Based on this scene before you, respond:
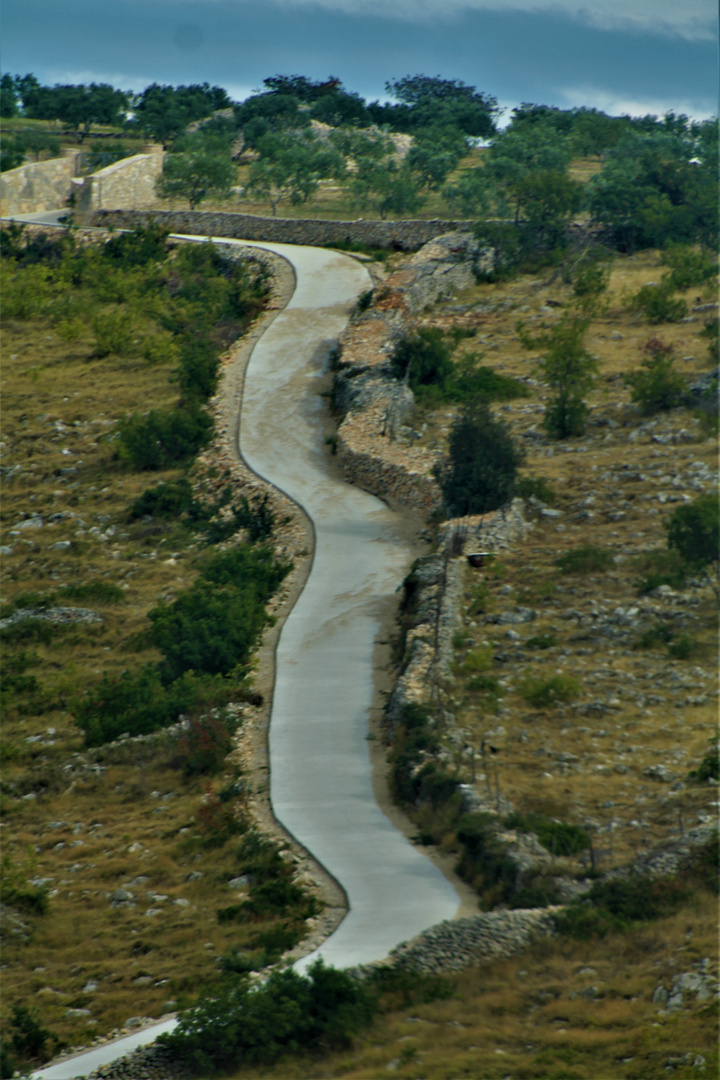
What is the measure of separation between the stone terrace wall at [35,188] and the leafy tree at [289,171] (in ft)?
27.9

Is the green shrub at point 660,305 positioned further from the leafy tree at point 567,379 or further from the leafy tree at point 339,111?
the leafy tree at point 339,111

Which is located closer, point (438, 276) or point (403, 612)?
point (403, 612)

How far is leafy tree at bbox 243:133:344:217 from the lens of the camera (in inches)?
1978

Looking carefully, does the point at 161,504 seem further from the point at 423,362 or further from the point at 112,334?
the point at 112,334

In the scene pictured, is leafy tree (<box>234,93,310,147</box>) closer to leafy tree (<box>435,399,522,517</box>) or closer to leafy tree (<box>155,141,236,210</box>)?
leafy tree (<box>155,141,236,210</box>)

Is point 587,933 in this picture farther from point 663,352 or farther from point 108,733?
point 663,352

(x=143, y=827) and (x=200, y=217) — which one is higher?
(x=200, y=217)

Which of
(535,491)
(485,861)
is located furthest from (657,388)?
(485,861)

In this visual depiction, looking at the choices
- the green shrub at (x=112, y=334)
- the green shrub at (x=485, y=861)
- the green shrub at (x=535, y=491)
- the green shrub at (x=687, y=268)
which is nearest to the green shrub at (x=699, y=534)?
the green shrub at (x=535, y=491)

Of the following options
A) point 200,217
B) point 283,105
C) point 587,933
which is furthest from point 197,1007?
point 283,105

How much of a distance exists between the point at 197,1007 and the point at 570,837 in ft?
14.6

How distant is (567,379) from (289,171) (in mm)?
28668

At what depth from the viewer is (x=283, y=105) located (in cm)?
6925

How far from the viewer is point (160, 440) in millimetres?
28484
